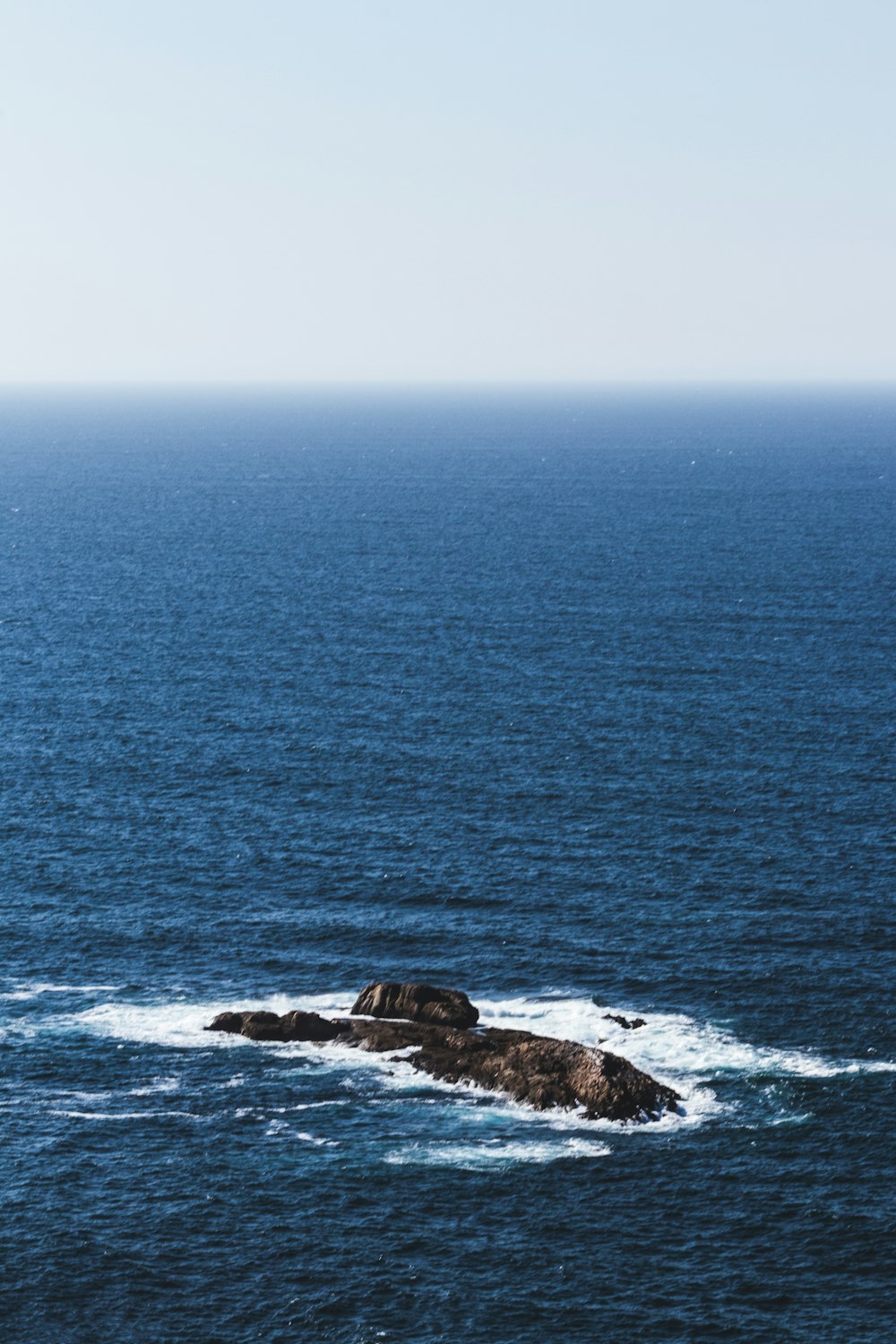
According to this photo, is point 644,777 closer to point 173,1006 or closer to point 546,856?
point 546,856

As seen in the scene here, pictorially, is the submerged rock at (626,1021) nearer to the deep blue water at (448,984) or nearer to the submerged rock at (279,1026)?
the deep blue water at (448,984)

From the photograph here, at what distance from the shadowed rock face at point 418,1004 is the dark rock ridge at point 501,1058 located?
194mm

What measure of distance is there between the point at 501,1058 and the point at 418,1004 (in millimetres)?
7915

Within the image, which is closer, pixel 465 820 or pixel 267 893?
pixel 267 893

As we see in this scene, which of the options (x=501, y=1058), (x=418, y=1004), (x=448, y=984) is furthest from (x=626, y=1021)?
(x=418, y=1004)

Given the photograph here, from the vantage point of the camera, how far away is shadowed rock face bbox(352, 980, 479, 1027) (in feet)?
340

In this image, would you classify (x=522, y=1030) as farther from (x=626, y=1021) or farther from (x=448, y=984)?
→ (x=448, y=984)

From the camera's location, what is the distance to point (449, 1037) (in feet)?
334

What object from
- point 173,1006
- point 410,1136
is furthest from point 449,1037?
point 173,1006

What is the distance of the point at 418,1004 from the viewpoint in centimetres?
10469

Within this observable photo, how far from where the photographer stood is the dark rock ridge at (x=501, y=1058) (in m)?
94.4

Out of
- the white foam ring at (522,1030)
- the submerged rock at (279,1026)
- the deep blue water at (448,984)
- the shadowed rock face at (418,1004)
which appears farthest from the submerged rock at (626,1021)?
the submerged rock at (279,1026)

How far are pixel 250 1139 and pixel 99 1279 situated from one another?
13622mm

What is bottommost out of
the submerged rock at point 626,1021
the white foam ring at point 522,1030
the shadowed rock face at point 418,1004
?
the white foam ring at point 522,1030
